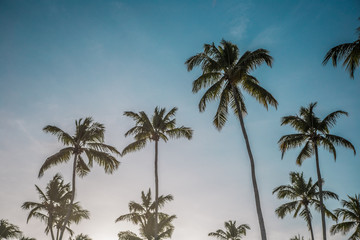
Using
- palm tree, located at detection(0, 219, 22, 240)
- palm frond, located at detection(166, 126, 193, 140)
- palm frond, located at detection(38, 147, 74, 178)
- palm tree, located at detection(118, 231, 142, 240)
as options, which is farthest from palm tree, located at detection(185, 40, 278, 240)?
palm tree, located at detection(0, 219, 22, 240)

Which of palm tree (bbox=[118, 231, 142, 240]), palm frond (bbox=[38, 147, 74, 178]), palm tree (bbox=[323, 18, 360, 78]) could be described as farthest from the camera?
palm tree (bbox=[118, 231, 142, 240])

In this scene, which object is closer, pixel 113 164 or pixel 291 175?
pixel 113 164

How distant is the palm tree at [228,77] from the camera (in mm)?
16078

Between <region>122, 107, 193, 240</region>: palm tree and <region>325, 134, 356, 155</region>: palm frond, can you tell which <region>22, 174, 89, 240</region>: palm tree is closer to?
<region>122, 107, 193, 240</region>: palm tree

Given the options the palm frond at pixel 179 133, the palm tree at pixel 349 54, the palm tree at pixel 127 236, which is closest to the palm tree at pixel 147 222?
the palm tree at pixel 127 236

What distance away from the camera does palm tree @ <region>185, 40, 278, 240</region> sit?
16.1 metres

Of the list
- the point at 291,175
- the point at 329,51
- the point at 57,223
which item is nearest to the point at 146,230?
the point at 57,223

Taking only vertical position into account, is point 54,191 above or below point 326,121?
below

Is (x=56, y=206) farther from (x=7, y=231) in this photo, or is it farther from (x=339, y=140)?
(x=339, y=140)

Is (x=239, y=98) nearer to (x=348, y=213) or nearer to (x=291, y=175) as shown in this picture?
(x=291, y=175)

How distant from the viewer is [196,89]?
1716 cm

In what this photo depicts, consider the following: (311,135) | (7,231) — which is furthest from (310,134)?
(7,231)

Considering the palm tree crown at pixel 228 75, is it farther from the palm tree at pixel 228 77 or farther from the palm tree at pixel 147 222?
the palm tree at pixel 147 222

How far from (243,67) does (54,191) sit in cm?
2222
